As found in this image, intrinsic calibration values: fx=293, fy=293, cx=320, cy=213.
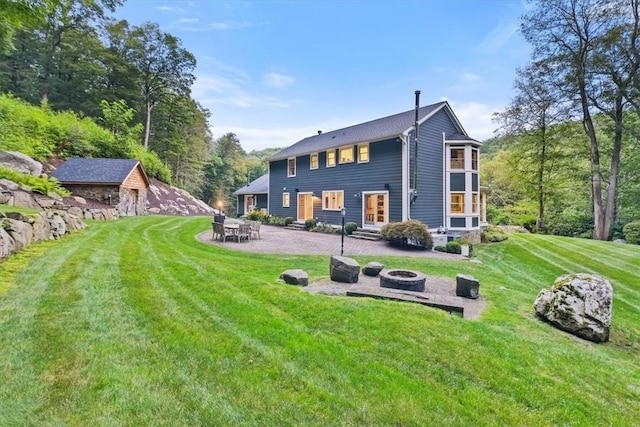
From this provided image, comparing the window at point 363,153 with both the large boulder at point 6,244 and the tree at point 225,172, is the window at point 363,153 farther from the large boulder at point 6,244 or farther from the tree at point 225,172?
Answer: the tree at point 225,172

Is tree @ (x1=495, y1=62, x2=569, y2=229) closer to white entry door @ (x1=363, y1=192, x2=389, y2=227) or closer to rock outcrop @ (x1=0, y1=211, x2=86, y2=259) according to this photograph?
white entry door @ (x1=363, y1=192, x2=389, y2=227)

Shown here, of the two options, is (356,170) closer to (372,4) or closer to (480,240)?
(480,240)

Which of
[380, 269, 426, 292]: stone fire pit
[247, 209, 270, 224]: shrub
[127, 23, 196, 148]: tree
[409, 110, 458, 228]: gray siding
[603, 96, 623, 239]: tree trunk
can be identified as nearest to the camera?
[380, 269, 426, 292]: stone fire pit

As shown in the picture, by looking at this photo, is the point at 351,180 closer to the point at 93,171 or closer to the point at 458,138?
the point at 458,138

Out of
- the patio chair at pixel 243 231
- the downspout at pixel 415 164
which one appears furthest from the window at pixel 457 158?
the patio chair at pixel 243 231

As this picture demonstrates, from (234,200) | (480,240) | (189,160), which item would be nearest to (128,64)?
(189,160)

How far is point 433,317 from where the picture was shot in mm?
4148

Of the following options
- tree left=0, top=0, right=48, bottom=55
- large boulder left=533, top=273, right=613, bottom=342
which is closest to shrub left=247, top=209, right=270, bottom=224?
tree left=0, top=0, right=48, bottom=55

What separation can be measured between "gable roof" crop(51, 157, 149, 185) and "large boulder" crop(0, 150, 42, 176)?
1134mm

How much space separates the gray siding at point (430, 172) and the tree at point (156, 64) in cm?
2461

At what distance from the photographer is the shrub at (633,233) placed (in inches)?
668

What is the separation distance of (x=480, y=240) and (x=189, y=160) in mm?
31833

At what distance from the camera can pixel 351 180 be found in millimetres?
16797

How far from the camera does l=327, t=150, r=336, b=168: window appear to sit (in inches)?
703
